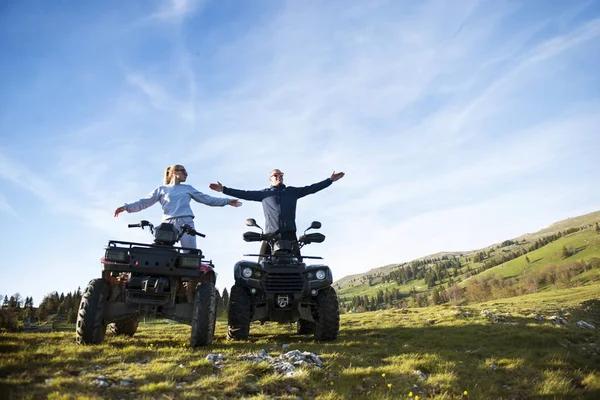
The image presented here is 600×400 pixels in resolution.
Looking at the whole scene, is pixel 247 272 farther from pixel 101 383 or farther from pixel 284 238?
pixel 101 383

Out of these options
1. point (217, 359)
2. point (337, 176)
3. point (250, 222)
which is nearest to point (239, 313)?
point (217, 359)

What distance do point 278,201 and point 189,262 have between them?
371 centimetres

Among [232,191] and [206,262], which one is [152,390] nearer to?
[206,262]

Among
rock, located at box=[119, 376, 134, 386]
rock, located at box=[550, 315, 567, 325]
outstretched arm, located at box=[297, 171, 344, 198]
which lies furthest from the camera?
rock, located at box=[550, 315, 567, 325]

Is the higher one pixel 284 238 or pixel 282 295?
pixel 284 238

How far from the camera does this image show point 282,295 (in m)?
8.55

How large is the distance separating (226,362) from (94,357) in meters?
2.28

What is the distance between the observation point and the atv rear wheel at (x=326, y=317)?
8758 mm

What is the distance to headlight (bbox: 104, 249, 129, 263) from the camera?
722 cm

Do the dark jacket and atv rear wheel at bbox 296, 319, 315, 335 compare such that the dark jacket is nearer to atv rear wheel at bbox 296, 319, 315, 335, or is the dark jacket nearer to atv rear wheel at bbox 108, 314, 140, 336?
atv rear wheel at bbox 296, 319, 315, 335

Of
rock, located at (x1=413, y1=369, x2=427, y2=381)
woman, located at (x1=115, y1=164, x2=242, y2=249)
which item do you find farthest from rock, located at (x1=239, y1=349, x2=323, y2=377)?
woman, located at (x1=115, y1=164, x2=242, y2=249)

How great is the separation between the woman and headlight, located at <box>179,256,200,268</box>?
1.20 meters

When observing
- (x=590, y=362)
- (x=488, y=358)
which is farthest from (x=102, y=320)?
(x=590, y=362)

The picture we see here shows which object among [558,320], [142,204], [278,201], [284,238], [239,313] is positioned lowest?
[558,320]
